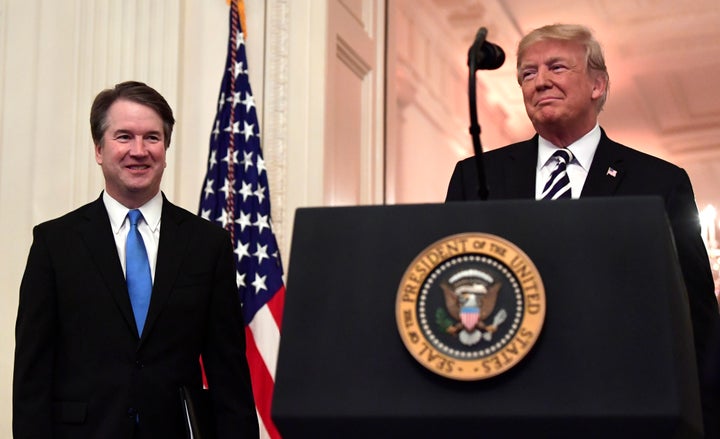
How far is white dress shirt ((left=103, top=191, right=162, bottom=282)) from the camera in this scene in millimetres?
2900

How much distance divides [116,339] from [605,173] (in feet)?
4.46

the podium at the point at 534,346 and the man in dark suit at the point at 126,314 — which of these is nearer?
the podium at the point at 534,346

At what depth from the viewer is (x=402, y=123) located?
1003 cm

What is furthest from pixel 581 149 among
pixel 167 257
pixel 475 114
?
pixel 167 257

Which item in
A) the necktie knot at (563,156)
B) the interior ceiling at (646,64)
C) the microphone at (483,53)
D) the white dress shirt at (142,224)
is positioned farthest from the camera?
the interior ceiling at (646,64)

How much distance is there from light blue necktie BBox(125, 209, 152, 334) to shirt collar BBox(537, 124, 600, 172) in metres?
1.13

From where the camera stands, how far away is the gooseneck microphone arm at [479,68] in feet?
5.48

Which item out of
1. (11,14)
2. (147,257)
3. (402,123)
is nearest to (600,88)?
(147,257)

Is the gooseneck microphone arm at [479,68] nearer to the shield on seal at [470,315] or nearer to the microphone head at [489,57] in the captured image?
the microphone head at [489,57]

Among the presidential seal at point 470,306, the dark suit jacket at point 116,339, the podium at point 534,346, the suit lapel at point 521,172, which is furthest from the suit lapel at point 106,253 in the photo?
the presidential seal at point 470,306

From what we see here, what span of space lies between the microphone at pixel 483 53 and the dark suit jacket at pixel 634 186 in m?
0.47

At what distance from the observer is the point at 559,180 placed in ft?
8.39

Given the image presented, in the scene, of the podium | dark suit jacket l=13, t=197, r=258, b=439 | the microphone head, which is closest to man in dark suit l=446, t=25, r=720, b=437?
the microphone head

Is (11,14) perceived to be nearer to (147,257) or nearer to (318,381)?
(147,257)
